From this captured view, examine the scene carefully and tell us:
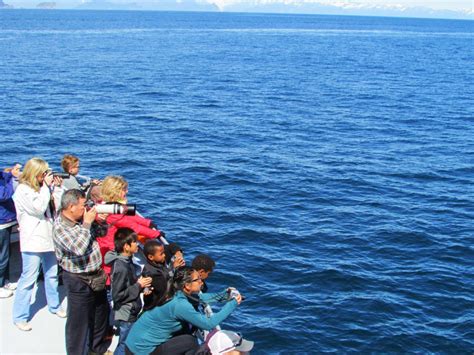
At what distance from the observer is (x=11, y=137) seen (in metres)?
34.3

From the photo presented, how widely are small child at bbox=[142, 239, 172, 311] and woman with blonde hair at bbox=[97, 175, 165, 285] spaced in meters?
0.70

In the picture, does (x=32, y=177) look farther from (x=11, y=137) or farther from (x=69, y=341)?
(x=11, y=137)

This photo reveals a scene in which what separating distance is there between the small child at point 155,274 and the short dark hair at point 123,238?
26 centimetres

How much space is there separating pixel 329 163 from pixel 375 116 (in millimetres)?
14622

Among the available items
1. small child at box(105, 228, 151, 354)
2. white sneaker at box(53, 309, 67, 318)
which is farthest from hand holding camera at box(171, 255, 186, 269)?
white sneaker at box(53, 309, 67, 318)

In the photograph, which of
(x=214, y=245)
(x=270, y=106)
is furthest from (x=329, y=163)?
(x=270, y=106)

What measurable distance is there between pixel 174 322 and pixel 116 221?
210 cm

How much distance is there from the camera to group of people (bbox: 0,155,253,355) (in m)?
7.14

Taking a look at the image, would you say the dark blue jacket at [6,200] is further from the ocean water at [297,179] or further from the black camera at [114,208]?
the ocean water at [297,179]

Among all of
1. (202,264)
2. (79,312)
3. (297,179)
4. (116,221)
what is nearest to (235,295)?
(202,264)

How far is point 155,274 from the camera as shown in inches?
306

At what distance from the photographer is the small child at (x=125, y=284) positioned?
759 cm

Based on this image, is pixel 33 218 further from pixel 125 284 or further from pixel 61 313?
pixel 125 284

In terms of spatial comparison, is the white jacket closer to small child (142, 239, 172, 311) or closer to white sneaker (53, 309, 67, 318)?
white sneaker (53, 309, 67, 318)
